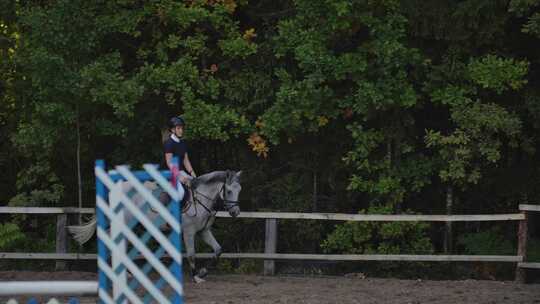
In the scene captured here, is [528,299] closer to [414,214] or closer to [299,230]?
[414,214]

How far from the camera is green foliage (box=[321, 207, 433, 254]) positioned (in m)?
15.5

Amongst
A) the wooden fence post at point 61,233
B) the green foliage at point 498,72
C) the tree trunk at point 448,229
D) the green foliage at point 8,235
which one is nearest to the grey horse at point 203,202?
the wooden fence post at point 61,233

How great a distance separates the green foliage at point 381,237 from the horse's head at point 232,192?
102 inches

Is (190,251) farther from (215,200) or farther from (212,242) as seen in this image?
(215,200)

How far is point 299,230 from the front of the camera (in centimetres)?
1617

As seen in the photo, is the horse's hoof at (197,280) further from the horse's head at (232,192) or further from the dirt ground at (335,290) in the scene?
the horse's head at (232,192)

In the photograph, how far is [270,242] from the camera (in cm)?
1522

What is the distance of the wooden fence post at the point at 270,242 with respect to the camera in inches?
599

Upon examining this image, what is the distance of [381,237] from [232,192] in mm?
3276

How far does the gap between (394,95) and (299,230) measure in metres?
2.87

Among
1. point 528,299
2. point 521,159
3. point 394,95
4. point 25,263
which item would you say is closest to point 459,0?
point 394,95

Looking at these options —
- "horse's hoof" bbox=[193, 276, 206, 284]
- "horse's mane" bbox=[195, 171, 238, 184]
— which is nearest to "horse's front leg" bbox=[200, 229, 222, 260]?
"horse's hoof" bbox=[193, 276, 206, 284]

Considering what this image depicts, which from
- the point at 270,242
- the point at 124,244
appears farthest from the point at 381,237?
the point at 124,244

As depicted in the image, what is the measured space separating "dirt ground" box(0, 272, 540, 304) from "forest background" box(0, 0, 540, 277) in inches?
50.2
